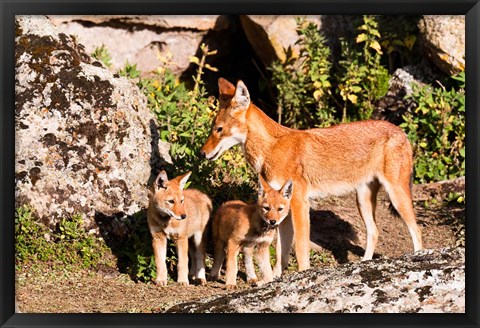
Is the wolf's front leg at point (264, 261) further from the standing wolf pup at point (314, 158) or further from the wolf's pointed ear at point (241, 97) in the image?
the wolf's pointed ear at point (241, 97)

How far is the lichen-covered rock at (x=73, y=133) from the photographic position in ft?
37.0

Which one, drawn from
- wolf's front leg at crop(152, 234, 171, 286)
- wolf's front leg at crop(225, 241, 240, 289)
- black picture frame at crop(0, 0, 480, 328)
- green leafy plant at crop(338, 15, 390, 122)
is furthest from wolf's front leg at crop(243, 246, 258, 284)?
green leafy plant at crop(338, 15, 390, 122)

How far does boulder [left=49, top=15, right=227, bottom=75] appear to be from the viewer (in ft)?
52.2

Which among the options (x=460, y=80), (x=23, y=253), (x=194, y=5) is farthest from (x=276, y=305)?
(x=460, y=80)

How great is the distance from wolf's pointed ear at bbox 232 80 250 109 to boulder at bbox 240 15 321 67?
13.7ft

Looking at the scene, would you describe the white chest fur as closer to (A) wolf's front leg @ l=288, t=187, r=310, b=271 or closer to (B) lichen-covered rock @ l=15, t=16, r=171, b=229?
(B) lichen-covered rock @ l=15, t=16, r=171, b=229

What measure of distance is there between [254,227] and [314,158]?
135 cm

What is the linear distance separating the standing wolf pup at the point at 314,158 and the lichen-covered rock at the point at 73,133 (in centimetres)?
98

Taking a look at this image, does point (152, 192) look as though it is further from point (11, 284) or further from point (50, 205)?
point (11, 284)

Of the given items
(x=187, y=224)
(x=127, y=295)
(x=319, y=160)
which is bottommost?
(x=127, y=295)

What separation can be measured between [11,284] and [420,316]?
12.1ft

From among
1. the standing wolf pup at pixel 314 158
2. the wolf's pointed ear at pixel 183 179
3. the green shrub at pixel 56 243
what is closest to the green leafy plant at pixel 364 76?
the standing wolf pup at pixel 314 158

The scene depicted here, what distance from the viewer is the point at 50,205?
11.2 m

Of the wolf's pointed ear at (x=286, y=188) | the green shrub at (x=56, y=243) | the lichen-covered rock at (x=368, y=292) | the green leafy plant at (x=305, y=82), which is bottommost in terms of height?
the lichen-covered rock at (x=368, y=292)
